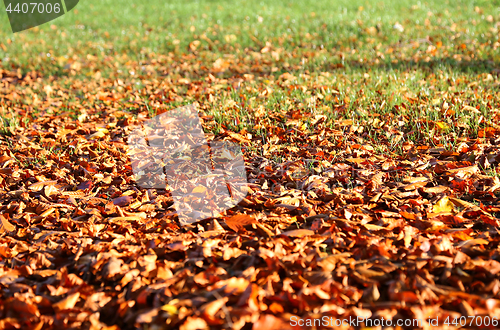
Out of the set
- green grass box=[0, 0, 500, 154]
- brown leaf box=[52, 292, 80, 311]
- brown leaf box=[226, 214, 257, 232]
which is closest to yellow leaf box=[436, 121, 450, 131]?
green grass box=[0, 0, 500, 154]

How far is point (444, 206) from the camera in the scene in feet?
8.89

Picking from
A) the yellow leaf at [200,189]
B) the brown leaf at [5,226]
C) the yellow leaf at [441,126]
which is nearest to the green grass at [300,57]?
the yellow leaf at [441,126]

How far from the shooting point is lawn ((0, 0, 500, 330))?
183cm

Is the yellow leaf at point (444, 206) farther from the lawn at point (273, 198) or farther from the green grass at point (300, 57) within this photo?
→ the green grass at point (300, 57)

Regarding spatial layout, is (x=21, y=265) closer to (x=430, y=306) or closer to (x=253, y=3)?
(x=430, y=306)

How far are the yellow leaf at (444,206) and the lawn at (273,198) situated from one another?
15 millimetres

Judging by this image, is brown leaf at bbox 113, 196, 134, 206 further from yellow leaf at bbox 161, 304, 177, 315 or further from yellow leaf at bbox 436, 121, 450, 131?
yellow leaf at bbox 436, 121, 450, 131

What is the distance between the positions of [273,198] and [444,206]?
1196mm

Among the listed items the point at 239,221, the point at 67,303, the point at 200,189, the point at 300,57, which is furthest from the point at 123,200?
the point at 300,57

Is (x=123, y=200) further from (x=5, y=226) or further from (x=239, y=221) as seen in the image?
(x=239, y=221)

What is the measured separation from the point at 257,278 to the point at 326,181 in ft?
4.37

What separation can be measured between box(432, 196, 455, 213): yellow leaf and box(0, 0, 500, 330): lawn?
0.01 m

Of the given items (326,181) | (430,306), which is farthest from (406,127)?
(430,306)

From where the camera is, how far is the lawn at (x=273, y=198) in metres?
1.83
